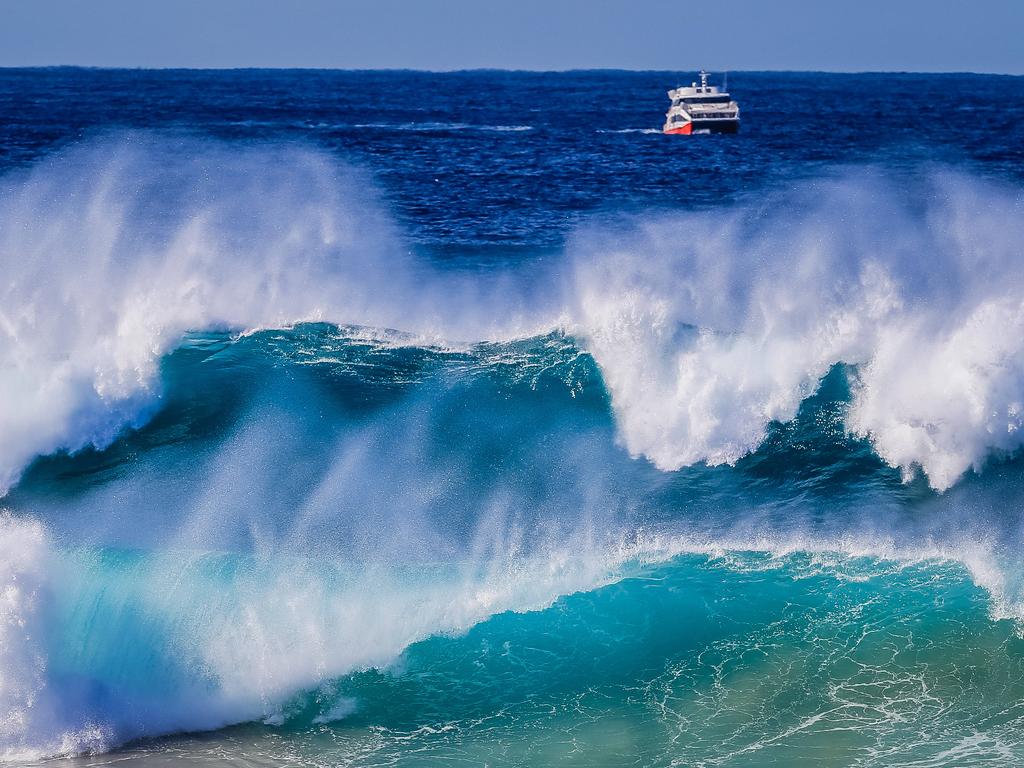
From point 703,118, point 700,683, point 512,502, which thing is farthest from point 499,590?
point 703,118

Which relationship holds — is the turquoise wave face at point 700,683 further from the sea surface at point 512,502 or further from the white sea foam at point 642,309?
the white sea foam at point 642,309

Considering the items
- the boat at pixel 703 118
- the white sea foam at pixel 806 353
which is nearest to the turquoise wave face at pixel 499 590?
the white sea foam at pixel 806 353

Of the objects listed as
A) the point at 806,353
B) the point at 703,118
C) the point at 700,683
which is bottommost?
the point at 700,683

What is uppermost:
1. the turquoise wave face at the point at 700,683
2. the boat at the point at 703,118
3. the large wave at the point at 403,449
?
the boat at the point at 703,118

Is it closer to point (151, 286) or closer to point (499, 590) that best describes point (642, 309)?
point (499, 590)

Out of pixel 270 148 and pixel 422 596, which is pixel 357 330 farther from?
pixel 270 148

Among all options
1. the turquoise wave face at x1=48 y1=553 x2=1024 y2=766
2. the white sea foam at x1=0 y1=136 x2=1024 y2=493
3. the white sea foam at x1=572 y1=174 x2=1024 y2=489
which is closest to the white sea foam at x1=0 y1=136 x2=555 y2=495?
the white sea foam at x1=0 y1=136 x2=1024 y2=493
